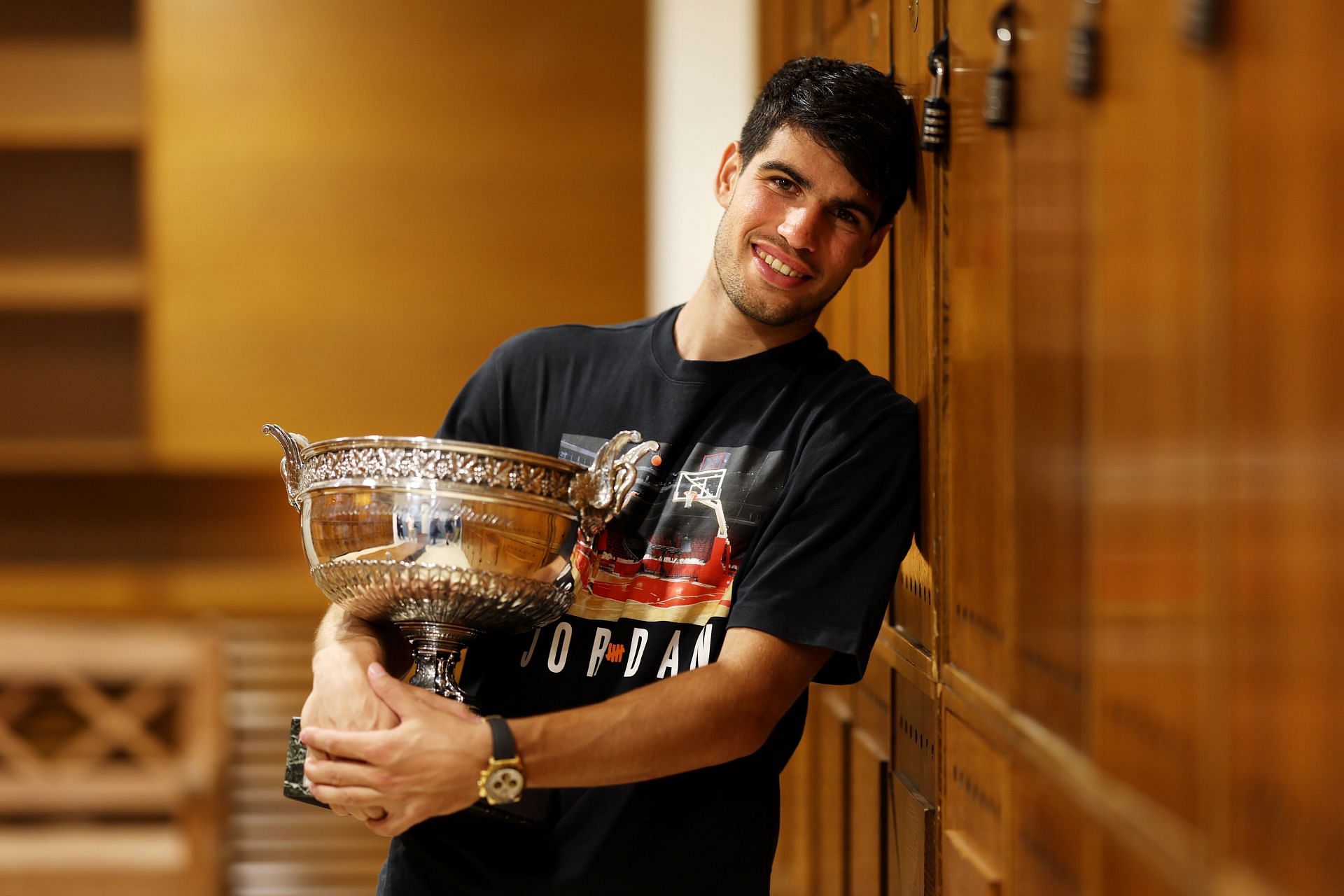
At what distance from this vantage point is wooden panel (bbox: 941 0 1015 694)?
3.46ft

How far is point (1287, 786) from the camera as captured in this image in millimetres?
602

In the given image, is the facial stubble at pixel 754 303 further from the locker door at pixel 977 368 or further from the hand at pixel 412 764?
the hand at pixel 412 764

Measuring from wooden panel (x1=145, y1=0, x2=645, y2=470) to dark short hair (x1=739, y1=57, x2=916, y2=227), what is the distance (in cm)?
168

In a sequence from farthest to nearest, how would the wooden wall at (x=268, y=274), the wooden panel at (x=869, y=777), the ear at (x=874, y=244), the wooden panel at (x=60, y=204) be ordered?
the wooden panel at (x=60, y=204)
the wooden wall at (x=268, y=274)
the wooden panel at (x=869, y=777)
the ear at (x=874, y=244)

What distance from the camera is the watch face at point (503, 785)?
1.05 meters

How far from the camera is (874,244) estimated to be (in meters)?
1.38

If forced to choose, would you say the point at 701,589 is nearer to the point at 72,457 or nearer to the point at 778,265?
the point at 778,265

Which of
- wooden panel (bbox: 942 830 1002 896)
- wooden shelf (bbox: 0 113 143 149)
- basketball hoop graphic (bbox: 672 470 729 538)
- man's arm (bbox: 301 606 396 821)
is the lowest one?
wooden panel (bbox: 942 830 1002 896)

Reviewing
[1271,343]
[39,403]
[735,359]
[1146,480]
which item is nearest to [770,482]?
[735,359]

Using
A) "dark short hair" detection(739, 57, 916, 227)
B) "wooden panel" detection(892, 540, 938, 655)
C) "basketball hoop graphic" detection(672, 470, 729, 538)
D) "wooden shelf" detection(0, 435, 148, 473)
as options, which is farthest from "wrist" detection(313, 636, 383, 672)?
"wooden shelf" detection(0, 435, 148, 473)

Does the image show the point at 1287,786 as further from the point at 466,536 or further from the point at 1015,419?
the point at 466,536

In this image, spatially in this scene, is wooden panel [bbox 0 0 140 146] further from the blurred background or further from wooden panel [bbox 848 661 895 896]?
wooden panel [bbox 848 661 895 896]

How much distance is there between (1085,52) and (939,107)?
16.2 inches

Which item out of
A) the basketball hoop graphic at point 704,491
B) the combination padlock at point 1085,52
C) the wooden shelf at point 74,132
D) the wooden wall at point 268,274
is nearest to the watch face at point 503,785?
the basketball hoop graphic at point 704,491
